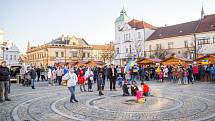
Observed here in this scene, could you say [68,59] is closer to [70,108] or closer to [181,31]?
[181,31]

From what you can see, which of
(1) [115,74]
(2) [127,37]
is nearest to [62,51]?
(2) [127,37]

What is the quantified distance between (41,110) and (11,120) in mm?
1901

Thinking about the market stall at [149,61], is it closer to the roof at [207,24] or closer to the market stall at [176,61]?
the market stall at [176,61]

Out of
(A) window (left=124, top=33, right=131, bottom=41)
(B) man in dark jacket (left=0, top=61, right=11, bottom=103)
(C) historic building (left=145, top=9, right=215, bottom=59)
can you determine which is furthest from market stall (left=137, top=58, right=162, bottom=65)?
(A) window (left=124, top=33, right=131, bottom=41)

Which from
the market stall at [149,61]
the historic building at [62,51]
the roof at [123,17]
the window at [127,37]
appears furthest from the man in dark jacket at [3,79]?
the historic building at [62,51]

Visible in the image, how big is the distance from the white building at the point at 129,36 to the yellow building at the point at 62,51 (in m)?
18.4

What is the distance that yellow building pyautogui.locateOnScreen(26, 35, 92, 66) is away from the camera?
83.1 meters

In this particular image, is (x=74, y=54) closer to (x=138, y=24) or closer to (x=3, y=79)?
(x=138, y=24)

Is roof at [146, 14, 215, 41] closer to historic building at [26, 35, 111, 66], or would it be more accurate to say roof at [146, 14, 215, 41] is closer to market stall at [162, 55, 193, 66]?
market stall at [162, 55, 193, 66]

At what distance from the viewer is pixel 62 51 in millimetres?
85625

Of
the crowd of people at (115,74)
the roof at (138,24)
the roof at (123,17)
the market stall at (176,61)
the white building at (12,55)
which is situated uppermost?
the roof at (123,17)

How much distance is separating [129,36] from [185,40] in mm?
17503

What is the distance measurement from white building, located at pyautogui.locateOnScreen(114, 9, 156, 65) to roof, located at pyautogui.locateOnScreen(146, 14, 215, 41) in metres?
2.67

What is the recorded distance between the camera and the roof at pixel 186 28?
5528 centimetres
